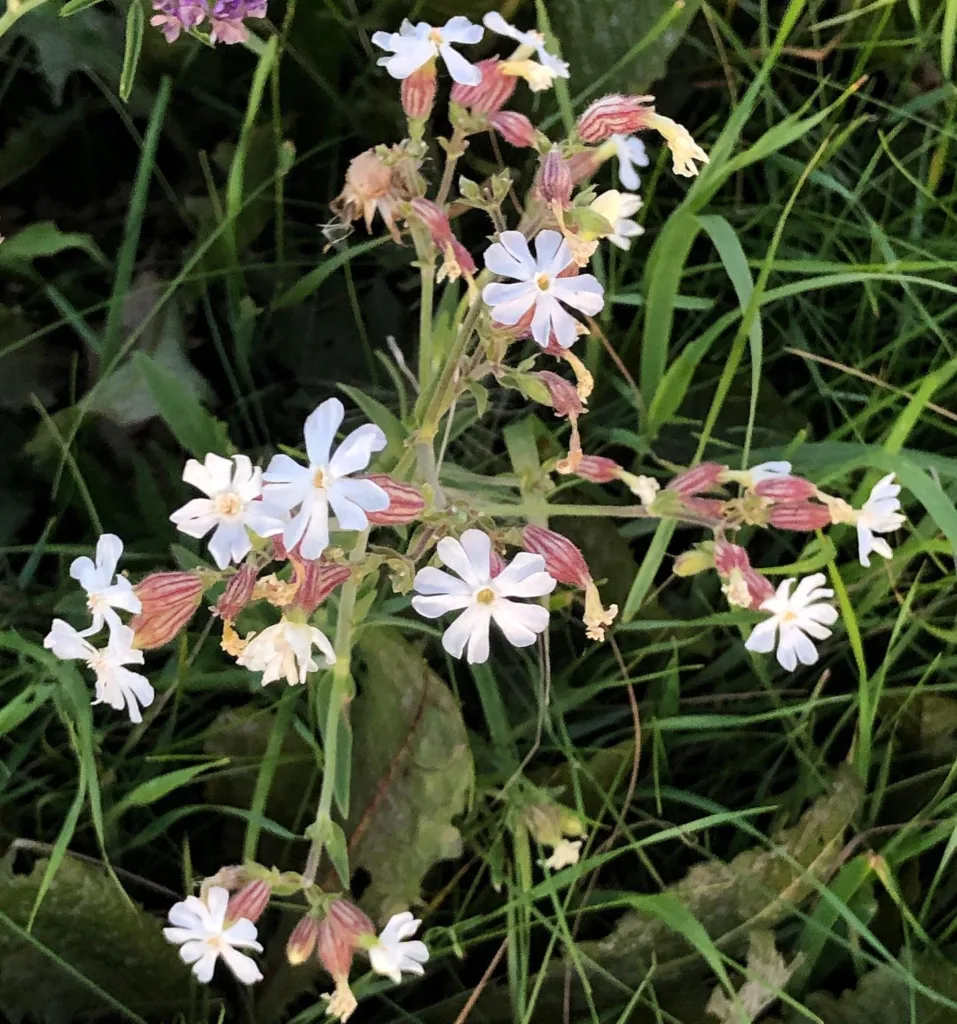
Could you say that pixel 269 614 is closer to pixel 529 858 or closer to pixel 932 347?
pixel 529 858

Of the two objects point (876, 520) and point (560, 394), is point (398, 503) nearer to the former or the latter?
point (560, 394)

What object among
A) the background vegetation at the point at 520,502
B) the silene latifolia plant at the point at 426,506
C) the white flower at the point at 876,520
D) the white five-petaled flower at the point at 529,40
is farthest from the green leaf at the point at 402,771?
the white five-petaled flower at the point at 529,40

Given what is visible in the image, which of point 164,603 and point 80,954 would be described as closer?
point 164,603

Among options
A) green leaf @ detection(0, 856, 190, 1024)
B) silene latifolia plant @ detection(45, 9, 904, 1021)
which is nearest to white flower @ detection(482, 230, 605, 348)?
silene latifolia plant @ detection(45, 9, 904, 1021)

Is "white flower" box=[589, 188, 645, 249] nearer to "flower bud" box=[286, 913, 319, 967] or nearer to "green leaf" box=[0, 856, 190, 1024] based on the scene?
"flower bud" box=[286, 913, 319, 967]

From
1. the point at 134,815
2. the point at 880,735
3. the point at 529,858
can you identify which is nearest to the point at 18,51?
the point at 134,815

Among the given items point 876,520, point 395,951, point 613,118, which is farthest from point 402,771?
point 613,118
